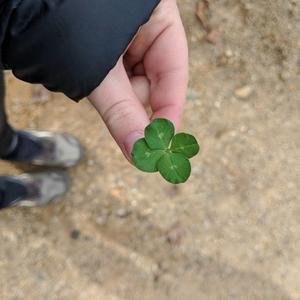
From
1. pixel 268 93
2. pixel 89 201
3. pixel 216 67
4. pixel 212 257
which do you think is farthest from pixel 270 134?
pixel 89 201

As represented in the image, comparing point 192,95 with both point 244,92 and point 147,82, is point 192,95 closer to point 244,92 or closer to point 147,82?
point 244,92

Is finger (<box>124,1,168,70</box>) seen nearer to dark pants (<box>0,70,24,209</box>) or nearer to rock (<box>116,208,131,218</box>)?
dark pants (<box>0,70,24,209</box>)

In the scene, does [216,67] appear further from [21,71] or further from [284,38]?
[21,71]

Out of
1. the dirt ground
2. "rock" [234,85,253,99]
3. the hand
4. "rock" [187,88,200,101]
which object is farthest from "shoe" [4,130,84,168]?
the hand

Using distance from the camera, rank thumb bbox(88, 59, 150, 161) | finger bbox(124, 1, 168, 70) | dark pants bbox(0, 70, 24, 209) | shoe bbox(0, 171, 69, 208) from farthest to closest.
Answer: shoe bbox(0, 171, 69, 208) → dark pants bbox(0, 70, 24, 209) → finger bbox(124, 1, 168, 70) → thumb bbox(88, 59, 150, 161)

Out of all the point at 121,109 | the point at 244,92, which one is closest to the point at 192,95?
the point at 244,92
